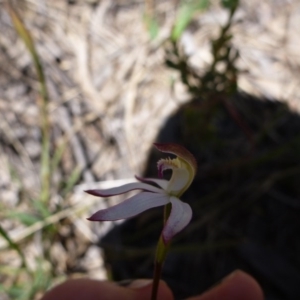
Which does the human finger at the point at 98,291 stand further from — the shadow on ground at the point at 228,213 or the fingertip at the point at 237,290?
the shadow on ground at the point at 228,213

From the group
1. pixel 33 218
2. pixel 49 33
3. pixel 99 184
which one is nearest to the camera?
pixel 33 218

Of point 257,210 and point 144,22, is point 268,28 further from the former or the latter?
point 257,210

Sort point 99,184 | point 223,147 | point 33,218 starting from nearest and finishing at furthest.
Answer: point 33,218, point 99,184, point 223,147

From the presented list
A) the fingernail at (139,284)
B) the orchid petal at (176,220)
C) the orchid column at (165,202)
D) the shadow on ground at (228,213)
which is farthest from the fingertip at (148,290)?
the shadow on ground at (228,213)

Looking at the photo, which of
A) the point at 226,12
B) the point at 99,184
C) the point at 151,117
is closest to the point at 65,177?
the point at 99,184

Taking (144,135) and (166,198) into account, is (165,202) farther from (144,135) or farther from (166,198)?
(144,135)

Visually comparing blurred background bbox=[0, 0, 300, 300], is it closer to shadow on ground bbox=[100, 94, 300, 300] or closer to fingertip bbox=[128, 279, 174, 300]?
shadow on ground bbox=[100, 94, 300, 300]

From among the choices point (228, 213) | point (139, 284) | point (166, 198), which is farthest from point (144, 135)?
point (166, 198)
